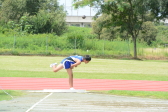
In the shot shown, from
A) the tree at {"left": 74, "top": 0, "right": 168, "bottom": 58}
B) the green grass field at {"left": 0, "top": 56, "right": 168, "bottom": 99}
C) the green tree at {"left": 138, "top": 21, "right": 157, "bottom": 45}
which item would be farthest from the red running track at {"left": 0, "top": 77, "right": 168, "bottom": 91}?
the green tree at {"left": 138, "top": 21, "right": 157, "bottom": 45}

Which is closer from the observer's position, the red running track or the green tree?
the red running track

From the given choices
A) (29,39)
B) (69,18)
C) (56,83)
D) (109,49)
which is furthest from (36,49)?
(69,18)

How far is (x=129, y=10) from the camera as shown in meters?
43.5

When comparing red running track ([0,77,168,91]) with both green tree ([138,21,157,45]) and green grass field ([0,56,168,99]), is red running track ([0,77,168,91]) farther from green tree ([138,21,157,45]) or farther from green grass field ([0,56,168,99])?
green tree ([138,21,157,45])

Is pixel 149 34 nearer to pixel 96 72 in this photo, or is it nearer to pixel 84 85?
pixel 96 72

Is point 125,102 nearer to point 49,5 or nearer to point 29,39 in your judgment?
point 29,39

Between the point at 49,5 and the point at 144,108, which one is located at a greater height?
the point at 49,5

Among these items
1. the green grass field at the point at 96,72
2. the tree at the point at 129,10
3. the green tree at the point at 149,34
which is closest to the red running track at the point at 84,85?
the green grass field at the point at 96,72

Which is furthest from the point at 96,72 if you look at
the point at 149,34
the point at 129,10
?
the point at 149,34

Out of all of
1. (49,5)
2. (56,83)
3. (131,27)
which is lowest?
(56,83)

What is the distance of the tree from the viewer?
3994cm

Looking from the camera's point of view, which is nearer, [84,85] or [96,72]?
[84,85]

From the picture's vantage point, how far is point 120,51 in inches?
1778

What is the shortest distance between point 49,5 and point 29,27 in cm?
1544
